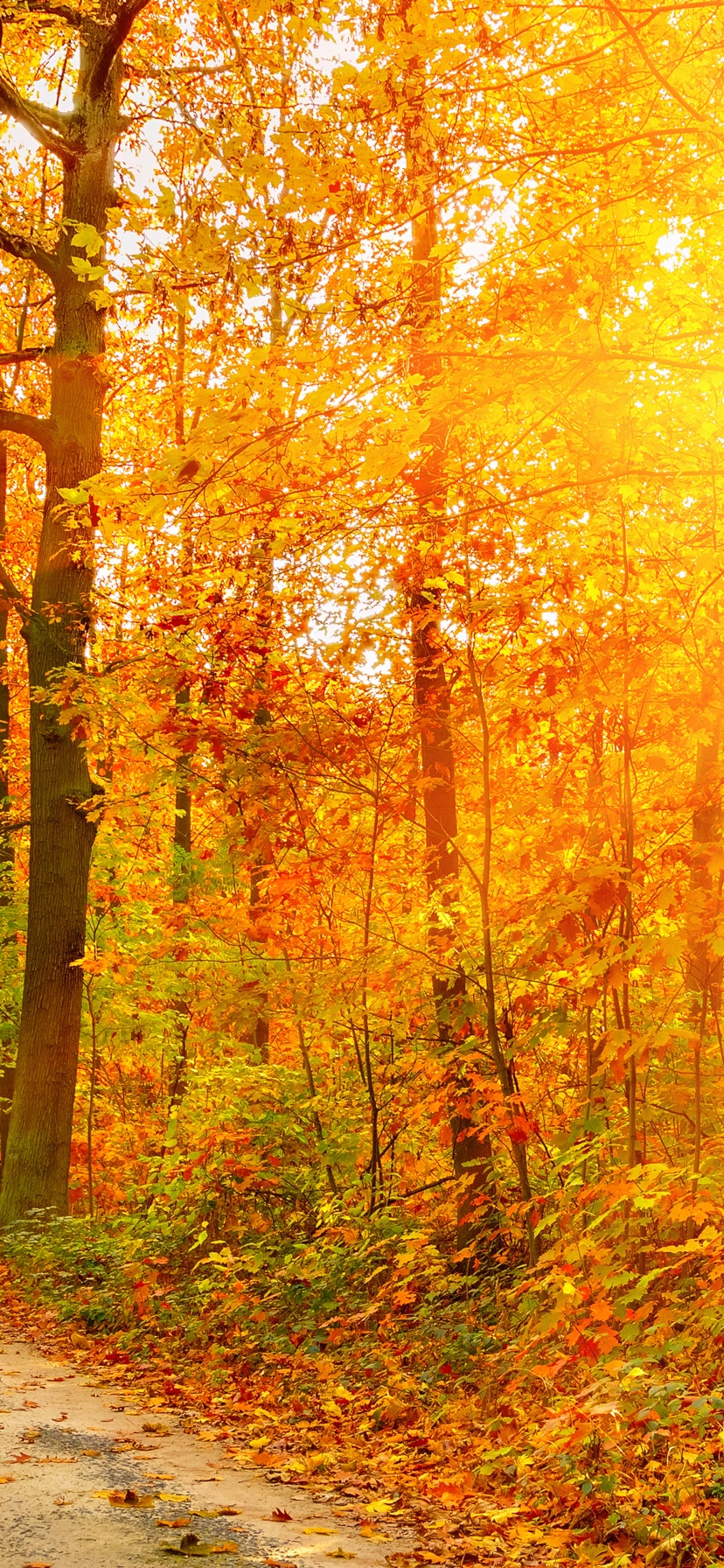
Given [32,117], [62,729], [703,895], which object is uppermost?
[32,117]

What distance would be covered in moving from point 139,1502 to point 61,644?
7.88 meters

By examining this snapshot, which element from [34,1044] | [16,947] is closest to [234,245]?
[34,1044]

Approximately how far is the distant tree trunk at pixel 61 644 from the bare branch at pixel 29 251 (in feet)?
0.04

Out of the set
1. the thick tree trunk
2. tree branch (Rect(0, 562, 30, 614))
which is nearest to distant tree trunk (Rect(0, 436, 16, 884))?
tree branch (Rect(0, 562, 30, 614))

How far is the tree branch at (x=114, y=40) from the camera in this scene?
32.8 feet

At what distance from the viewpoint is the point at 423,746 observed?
8.25 m

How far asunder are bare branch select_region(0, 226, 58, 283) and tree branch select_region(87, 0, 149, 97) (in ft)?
4.71

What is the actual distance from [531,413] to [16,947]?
1094 centimetres

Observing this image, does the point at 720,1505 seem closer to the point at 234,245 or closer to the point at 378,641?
the point at 234,245

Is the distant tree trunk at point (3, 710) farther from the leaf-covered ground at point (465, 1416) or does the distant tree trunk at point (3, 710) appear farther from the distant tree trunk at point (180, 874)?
the leaf-covered ground at point (465, 1416)

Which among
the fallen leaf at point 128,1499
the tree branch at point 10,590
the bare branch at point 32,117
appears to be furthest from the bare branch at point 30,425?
the fallen leaf at point 128,1499

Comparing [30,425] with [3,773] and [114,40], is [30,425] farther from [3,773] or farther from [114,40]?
[3,773]

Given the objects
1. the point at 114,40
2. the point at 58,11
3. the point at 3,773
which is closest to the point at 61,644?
the point at 114,40

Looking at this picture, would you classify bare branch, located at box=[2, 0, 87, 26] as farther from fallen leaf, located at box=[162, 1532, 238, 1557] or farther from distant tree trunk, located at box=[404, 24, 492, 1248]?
fallen leaf, located at box=[162, 1532, 238, 1557]
